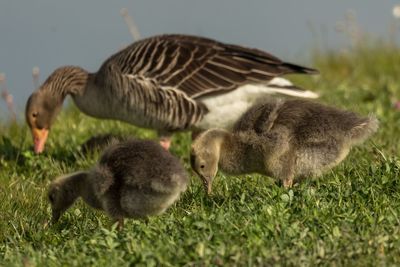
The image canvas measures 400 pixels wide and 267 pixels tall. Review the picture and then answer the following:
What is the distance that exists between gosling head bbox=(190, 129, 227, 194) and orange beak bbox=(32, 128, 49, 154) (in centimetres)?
412

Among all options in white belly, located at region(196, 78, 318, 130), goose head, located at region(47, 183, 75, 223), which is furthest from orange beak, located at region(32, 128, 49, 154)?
goose head, located at region(47, 183, 75, 223)

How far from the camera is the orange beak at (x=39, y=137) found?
11802 millimetres

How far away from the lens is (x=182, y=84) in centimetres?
1150

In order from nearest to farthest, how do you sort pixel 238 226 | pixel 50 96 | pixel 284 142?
1. pixel 238 226
2. pixel 284 142
3. pixel 50 96

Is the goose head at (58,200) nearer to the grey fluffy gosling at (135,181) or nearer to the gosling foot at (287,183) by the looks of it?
the grey fluffy gosling at (135,181)

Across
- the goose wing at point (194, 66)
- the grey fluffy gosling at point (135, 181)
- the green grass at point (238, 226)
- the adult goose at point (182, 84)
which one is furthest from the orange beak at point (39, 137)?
the grey fluffy gosling at point (135, 181)

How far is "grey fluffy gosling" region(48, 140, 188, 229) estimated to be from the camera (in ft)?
22.6

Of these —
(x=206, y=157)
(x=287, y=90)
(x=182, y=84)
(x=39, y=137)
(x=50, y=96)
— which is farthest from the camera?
(x=50, y=96)

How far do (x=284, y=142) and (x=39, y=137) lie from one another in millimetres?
4938

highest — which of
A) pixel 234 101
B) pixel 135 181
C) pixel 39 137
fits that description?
pixel 135 181

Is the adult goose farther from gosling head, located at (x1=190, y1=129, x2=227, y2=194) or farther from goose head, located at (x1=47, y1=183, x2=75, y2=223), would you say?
goose head, located at (x1=47, y1=183, x2=75, y2=223)

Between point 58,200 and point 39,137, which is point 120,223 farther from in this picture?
point 39,137

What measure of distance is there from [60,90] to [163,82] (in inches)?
69.7

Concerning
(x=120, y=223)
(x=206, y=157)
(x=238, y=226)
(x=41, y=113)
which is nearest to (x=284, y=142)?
(x=206, y=157)
